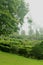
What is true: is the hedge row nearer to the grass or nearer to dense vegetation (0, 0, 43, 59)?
dense vegetation (0, 0, 43, 59)

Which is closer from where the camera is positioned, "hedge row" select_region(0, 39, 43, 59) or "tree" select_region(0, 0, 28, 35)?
"hedge row" select_region(0, 39, 43, 59)

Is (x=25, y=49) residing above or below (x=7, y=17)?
below

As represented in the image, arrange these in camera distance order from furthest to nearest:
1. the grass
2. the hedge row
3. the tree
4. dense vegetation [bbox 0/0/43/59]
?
the tree, dense vegetation [bbox 0/0/43/59], the hedge row, the grass

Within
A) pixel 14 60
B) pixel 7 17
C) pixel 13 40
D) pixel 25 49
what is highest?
pixel 7 17

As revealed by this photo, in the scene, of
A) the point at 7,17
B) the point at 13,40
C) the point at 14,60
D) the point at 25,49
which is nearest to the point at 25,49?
the point at 25,49

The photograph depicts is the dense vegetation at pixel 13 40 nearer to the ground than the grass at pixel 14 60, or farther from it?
farther from it

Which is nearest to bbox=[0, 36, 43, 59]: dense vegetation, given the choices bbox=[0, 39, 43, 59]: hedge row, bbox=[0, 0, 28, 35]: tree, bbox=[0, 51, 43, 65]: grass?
bbox=[0, 39, 43, 59]: hedge row

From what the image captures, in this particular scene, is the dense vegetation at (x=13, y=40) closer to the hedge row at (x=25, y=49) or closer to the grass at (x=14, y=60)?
the hedge row at (x=25, y=49)

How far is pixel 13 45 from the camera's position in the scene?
589 inches

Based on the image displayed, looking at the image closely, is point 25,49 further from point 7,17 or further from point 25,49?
point 7,17

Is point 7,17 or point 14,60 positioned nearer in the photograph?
point 14,60

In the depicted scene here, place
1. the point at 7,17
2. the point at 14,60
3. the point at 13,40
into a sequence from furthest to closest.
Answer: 1. the point at 7,17
2. the point at 13,40
3. the point at 14,60

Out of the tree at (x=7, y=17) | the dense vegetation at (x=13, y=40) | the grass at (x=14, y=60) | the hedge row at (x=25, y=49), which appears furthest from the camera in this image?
the tree at (x=7, y=17)

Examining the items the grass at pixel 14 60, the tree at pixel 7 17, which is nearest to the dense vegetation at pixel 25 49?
the grass at pixel 14 60
